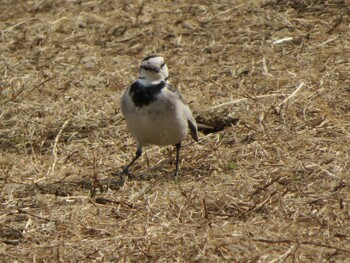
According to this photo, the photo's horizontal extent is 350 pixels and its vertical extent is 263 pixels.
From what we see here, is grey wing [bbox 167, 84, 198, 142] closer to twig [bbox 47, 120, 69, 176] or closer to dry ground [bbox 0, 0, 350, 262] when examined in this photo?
dry ground [bbox 0, 0, 350, 262]

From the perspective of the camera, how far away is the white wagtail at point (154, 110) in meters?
7.81

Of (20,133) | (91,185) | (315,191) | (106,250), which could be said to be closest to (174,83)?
(20,133)

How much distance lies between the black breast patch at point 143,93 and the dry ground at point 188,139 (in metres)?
0.62

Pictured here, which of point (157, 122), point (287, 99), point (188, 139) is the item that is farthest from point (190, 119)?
point (287, 99)

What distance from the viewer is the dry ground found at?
636cm

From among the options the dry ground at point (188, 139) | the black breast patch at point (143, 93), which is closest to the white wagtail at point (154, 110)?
the black breast patch at point (143, 93)

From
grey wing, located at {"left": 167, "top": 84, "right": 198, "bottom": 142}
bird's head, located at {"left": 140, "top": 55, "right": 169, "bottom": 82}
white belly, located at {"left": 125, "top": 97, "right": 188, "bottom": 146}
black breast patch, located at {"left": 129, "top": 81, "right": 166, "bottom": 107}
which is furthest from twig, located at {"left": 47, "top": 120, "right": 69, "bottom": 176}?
grey wing, located at {"left": 167, "top": 84, "right": 198, "bottom": 142}

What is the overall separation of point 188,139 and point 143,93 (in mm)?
1156

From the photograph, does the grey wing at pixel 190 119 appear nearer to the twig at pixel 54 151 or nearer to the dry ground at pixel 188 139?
the dry ground at pixel 188 139

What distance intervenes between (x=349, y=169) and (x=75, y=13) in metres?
5.51

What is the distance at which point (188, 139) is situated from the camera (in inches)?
351

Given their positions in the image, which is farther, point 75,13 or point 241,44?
point 75,13

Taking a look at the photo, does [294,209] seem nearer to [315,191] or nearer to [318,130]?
[315,191]

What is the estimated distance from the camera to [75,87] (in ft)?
32.9
